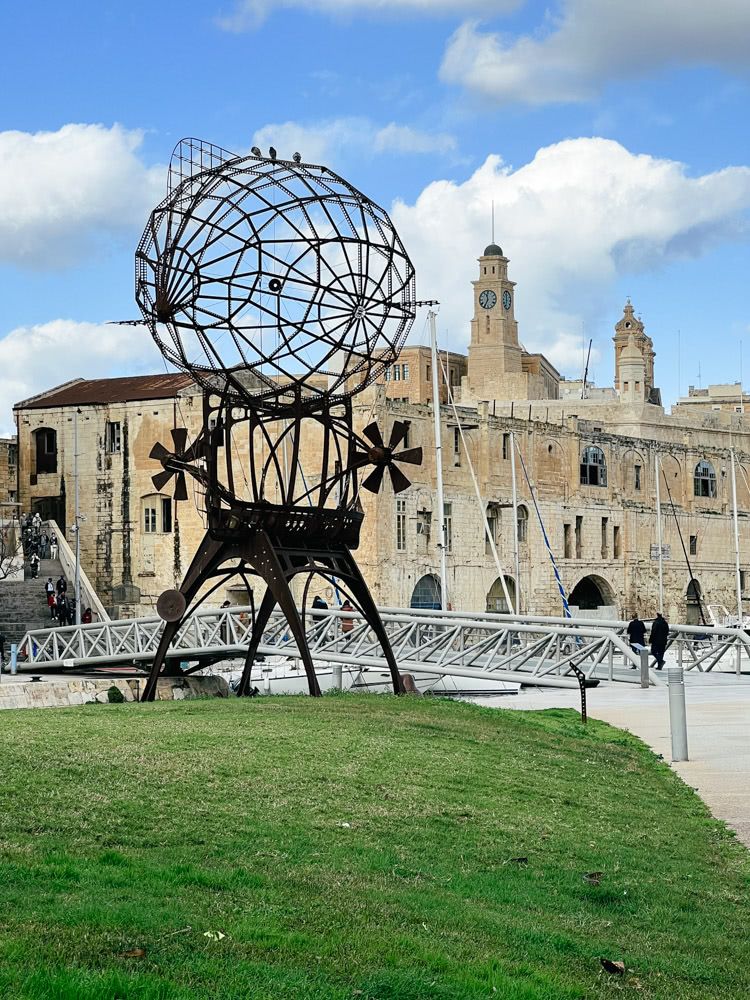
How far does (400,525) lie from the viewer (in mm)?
60719

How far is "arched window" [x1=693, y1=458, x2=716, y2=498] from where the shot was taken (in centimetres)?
8150

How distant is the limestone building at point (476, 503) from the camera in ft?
204

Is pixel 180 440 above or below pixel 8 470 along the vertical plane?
below

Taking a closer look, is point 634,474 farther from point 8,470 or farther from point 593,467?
point 8,470

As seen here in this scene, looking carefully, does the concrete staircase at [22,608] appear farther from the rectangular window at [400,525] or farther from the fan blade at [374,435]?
the fan blade at [374,435]

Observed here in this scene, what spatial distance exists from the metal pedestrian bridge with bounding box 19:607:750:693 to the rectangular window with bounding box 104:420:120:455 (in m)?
25.8

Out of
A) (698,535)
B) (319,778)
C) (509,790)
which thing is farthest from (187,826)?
(698,535)

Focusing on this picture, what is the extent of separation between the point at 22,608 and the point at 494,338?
66.0 m

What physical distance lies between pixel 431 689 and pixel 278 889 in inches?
1197

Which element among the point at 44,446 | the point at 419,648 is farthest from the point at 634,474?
the point at 419,648

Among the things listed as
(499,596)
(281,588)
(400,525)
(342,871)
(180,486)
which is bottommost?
(342,871)

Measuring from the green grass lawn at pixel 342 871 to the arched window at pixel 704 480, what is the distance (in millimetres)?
67264

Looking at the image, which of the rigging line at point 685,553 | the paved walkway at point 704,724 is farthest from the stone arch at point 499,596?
the paved walkway at point 704,724

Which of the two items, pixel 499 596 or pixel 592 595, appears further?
pixel 592 595
